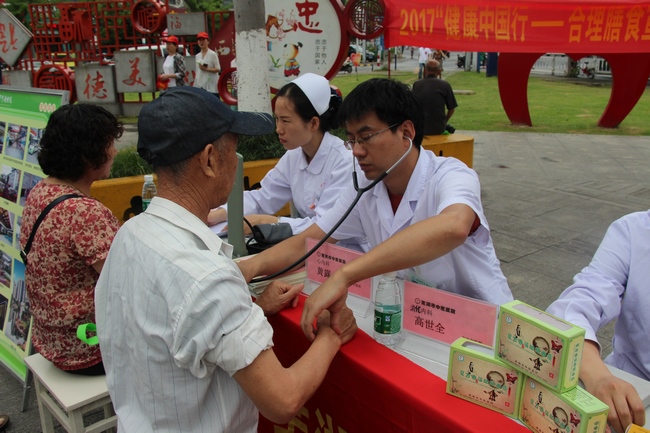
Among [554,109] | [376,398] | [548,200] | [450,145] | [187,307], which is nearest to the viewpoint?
[187,307]

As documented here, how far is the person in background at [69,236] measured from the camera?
1966mm

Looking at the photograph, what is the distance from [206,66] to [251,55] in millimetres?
4260

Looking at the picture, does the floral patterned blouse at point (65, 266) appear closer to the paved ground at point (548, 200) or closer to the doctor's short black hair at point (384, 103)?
the paved ground at point (548, 200)

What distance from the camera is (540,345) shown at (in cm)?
108

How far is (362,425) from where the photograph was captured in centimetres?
150

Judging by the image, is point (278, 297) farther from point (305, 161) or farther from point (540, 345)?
point (305, 161)

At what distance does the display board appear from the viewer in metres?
2.69

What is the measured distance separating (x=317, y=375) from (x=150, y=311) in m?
0.42

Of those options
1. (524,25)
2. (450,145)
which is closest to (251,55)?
(524,25)

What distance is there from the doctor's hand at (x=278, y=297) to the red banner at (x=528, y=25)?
112 inches

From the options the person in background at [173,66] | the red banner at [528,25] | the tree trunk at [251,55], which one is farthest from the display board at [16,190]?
the person in background at [173,66]

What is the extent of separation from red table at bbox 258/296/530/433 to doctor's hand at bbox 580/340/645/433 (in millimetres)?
191

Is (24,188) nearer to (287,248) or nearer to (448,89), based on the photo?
(287,248)

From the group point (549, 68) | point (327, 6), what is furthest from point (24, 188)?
point (549, 68)
